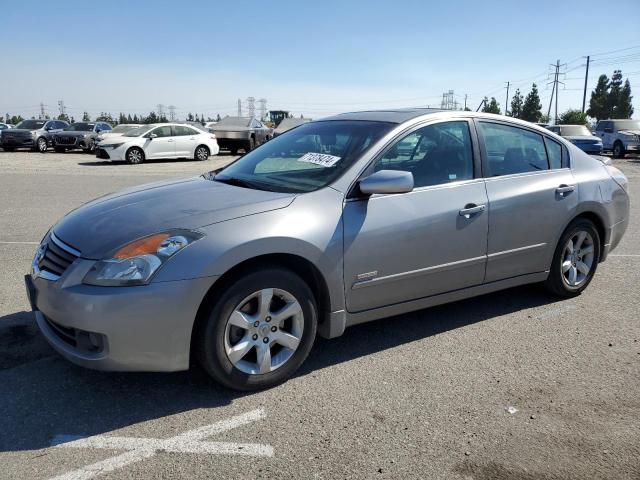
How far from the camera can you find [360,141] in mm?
3824

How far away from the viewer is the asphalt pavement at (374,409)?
2553mm

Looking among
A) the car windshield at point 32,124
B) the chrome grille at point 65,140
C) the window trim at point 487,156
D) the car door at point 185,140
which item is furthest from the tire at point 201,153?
the window trim at point 487,156

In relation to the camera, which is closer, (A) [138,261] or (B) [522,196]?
(A) [138,261]

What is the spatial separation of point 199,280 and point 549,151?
3.36 metres

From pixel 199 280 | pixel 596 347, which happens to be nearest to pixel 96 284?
pixel 199 280

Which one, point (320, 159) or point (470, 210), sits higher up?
point (320, 159)

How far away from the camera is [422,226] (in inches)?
145

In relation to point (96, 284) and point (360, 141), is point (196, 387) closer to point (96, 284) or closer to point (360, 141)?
point (96, 284)

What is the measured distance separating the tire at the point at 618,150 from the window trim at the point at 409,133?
1030 inches

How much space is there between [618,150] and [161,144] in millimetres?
21655

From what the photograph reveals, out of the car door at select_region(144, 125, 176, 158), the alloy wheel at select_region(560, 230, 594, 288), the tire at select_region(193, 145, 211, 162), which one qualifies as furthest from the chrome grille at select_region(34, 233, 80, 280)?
the tire at select_region(193, 145, 211, 162)

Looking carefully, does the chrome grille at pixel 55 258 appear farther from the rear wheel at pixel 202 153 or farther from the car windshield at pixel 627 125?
the car windshield at pixel 627 125

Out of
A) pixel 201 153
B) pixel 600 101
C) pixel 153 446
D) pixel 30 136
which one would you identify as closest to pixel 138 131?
pixel 201 153

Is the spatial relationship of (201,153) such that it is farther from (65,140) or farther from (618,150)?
(618,150)
